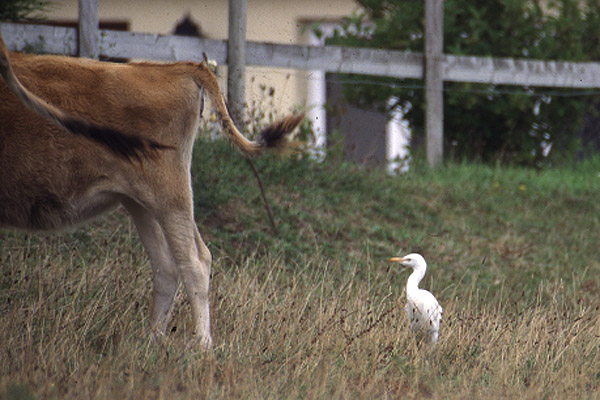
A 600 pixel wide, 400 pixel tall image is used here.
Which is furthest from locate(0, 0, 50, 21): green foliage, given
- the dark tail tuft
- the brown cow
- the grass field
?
the dark tail tuft

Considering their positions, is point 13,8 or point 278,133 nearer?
point 278,133

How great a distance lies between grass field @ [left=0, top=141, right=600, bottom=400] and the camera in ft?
14.5

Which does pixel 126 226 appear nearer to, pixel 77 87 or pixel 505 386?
pixel 77 87

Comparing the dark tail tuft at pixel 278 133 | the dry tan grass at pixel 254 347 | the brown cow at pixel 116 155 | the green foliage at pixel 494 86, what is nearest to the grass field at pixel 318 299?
the dry tan grass at pixel 254 347

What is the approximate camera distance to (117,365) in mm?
4375

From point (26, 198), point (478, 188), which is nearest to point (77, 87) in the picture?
point (26, 198)

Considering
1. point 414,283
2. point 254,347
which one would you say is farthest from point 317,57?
point 254,347

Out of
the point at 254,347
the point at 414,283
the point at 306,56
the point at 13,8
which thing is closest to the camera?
the point at 254,347

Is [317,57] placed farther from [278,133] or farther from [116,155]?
[116,155]

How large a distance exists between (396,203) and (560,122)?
13.2 ft

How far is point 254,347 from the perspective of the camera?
4.92 metres

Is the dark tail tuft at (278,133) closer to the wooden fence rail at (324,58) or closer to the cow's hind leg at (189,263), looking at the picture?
the cow's hind leg at (189,263)

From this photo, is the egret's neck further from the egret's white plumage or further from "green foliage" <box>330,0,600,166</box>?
"green foliage" <box>330,0,600,166</box>

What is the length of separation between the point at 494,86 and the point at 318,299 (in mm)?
6561
